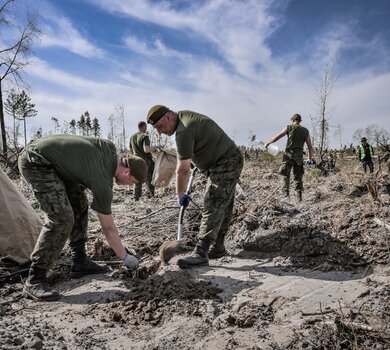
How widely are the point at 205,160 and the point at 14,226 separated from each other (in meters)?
2.13

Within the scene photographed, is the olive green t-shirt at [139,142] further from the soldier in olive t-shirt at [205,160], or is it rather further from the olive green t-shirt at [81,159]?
the olive green t-shirt at [81,159]

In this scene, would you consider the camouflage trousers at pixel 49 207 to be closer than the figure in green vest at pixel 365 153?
Yes

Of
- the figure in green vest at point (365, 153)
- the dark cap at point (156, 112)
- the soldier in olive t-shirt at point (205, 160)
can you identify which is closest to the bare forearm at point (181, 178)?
the soldier in olive t-shirt at point (205, 160)

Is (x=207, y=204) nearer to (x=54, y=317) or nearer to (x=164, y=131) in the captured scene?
(x=164, y=131)

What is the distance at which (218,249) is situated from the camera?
428cm

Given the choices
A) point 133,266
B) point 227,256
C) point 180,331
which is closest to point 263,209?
point 227,256

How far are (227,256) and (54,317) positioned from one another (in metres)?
2.04

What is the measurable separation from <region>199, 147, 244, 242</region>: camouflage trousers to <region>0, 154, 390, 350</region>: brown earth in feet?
1.35

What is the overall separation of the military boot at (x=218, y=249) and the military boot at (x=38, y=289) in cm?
172

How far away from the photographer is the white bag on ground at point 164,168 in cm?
587

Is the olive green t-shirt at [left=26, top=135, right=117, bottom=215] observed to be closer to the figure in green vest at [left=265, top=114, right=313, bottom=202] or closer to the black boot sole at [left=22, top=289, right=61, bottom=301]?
the black boot sole at [left=22, top=289, right=61, bottom=301]

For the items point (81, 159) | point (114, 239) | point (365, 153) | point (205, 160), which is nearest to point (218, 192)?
point (205, 160)

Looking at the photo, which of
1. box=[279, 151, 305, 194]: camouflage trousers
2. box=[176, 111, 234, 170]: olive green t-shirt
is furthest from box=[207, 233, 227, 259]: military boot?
box=[279, 151, 305, 194]: camouflage trousers

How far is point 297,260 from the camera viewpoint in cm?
391
